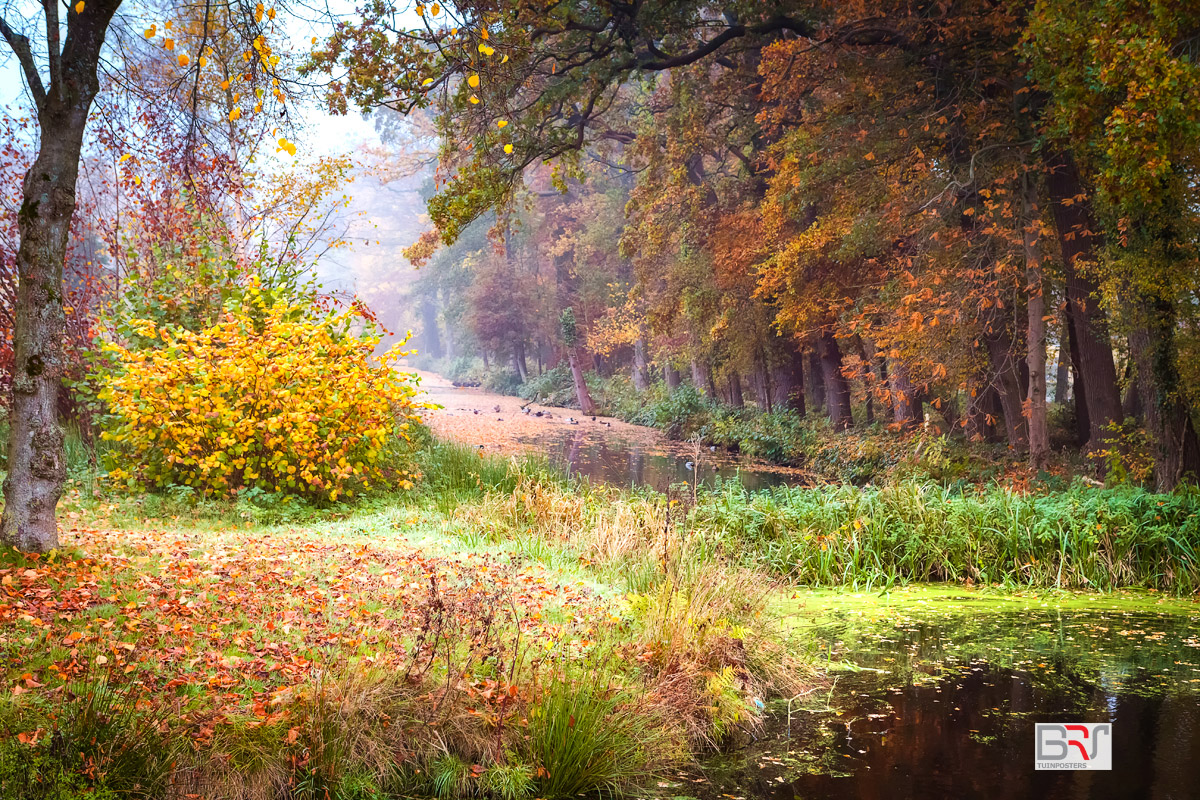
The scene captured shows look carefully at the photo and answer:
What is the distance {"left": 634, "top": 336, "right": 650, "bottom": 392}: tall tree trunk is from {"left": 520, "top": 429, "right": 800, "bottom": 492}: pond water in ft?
24.8

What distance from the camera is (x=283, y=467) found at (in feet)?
28.6

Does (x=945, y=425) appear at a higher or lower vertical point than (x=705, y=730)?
higher

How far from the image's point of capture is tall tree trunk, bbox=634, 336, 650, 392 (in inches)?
1164

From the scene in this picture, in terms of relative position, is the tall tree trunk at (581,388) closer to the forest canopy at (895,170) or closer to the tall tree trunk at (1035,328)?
the forest canopy at (895,170)

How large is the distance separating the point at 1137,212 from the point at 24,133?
14412mm

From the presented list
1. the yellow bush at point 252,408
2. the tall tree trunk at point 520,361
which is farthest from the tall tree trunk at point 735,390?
the yellow bush at point 252,408

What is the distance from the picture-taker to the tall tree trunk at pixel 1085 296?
1073 cm

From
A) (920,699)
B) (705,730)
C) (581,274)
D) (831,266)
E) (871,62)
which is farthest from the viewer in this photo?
(581,274)

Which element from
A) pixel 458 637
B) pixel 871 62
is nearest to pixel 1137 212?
pixel 871 62

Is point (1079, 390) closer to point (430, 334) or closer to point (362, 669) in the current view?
point (362, 669)

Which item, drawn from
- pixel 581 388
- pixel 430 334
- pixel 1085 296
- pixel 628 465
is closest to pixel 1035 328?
pixel 1085 296

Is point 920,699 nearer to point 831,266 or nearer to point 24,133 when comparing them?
point 831,266

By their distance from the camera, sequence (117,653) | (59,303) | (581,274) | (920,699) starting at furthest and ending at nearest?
1. (581,274)
2. (59,303)
3. (920,699)
4. (117,653)
